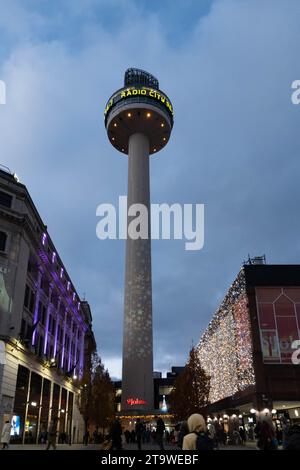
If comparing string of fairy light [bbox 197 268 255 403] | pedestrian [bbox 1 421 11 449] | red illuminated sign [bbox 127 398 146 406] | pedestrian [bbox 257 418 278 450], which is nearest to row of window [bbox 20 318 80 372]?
red illuminated sign [bbox 127 398 146 406]

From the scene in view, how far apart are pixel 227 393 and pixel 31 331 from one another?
3349cm

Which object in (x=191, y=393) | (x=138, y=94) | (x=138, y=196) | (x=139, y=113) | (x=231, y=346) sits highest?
(x=138, y=94)

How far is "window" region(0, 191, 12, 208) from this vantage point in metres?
38.2

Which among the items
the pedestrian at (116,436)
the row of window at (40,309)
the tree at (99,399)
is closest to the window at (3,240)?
the row of window at (40,309)

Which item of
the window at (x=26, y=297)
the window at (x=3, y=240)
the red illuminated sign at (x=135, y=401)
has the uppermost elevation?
the window at (x=3, y=240)

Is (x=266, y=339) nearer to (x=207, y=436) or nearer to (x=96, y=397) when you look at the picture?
(x=96, y=397)

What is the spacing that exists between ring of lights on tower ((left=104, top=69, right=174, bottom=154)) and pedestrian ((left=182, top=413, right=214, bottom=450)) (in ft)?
264

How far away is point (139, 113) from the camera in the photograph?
82.8 metres

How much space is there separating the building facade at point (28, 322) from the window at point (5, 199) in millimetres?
88

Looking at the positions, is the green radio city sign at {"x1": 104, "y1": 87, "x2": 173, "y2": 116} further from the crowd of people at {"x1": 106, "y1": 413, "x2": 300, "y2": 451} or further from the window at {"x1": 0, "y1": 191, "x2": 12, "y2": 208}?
the crowd of people at {"x1": 106, "y1": 413, "x2": 300, "y2": 451}

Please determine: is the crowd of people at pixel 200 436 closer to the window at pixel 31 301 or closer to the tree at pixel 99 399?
the tree at pixel 99 399

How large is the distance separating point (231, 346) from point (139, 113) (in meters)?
49.5

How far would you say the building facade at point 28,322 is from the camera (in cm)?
3497

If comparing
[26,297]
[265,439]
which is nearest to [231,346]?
[26,297]
